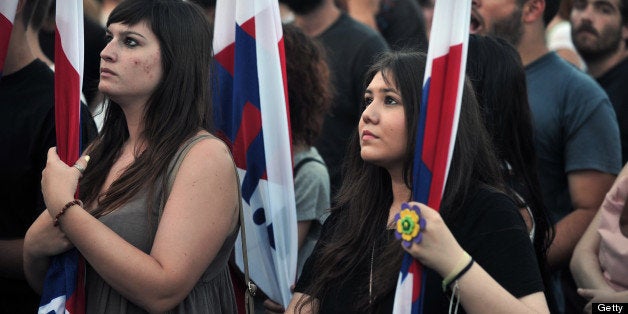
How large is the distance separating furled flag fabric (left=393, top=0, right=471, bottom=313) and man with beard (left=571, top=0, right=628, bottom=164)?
289 cm

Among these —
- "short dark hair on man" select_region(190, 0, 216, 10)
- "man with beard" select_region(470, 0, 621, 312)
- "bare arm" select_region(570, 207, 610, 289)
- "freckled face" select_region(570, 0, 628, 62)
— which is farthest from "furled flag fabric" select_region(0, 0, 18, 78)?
"freckled face" select_region(570, 0, 628, 62)

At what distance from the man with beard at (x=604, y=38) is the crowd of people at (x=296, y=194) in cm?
119

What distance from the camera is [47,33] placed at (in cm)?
586

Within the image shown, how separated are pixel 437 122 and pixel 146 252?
0.97 metres

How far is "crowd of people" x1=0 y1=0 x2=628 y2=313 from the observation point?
9.71 ft

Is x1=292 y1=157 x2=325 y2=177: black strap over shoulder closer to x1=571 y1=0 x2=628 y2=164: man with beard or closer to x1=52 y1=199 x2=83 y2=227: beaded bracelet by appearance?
x1=52 y1=199 x2=83 y2=227: beaded bracelet

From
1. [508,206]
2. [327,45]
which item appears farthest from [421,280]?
[327,45]

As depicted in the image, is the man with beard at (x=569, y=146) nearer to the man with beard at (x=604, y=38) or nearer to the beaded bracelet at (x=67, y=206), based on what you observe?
the man with beard at (x=604, y=38)

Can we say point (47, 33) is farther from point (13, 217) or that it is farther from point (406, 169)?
point (406, 169)

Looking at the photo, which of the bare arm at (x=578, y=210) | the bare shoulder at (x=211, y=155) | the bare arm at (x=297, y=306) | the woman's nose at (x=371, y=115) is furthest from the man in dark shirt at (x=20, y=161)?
the bare arm at (x=578, y=210)

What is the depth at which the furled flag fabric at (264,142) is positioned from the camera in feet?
12.7

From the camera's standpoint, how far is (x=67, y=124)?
334 cm

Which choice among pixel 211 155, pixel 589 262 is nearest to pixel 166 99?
pixel 211 155

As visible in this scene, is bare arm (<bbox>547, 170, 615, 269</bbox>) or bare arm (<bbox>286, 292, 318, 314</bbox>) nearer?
bare arm (<bbox>286, 292, 318, 314</bbox>)
